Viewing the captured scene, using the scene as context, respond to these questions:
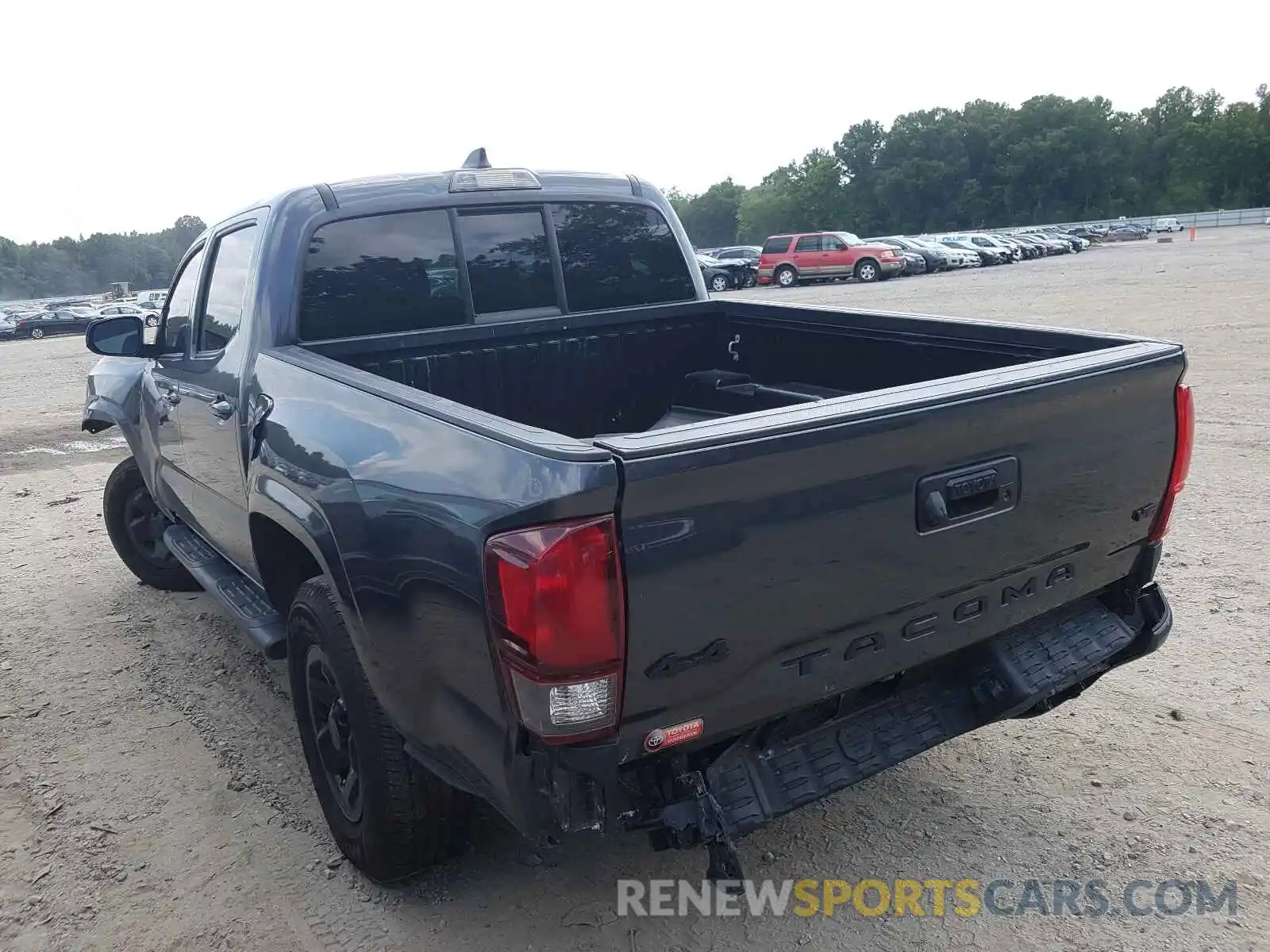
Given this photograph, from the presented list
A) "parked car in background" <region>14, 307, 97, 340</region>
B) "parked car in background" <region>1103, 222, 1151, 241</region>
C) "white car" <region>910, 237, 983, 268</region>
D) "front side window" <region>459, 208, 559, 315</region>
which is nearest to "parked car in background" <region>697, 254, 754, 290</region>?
"white car" <region>910, 237, 983, 268</region>

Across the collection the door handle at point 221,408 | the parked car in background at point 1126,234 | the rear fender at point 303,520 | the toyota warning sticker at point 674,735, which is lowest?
the parked car in background at point 1126,234

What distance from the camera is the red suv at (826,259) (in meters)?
34.4

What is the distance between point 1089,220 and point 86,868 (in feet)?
334

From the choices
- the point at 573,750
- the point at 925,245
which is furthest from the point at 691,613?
the point at 925,245

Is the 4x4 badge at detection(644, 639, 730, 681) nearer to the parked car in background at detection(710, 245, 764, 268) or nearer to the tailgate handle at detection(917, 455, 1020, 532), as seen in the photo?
the tailgate handle at detection(917, 455, 1020, 532)

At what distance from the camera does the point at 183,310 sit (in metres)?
4.78

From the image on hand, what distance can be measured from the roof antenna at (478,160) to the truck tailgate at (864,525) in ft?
8.08

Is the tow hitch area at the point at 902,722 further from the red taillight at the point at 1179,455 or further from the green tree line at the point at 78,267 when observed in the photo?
the green tree line at the point at 78,267

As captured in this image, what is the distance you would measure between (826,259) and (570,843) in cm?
3367

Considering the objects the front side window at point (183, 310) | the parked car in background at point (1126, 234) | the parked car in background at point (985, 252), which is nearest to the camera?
the front side window at point (183, 310)

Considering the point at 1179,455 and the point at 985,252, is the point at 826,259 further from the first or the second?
the point at 1179,455

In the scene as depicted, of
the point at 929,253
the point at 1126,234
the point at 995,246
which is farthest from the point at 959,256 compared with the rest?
the point at 1126,234

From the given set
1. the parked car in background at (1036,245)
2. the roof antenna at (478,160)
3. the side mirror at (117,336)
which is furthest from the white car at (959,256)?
Answer: the side mirror at (117,336)

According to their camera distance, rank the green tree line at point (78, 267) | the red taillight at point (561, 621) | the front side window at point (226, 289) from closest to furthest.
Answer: the red taillight at point (561, 621), the front side window at point (226, 289), the green tree line at point (78, 267)
